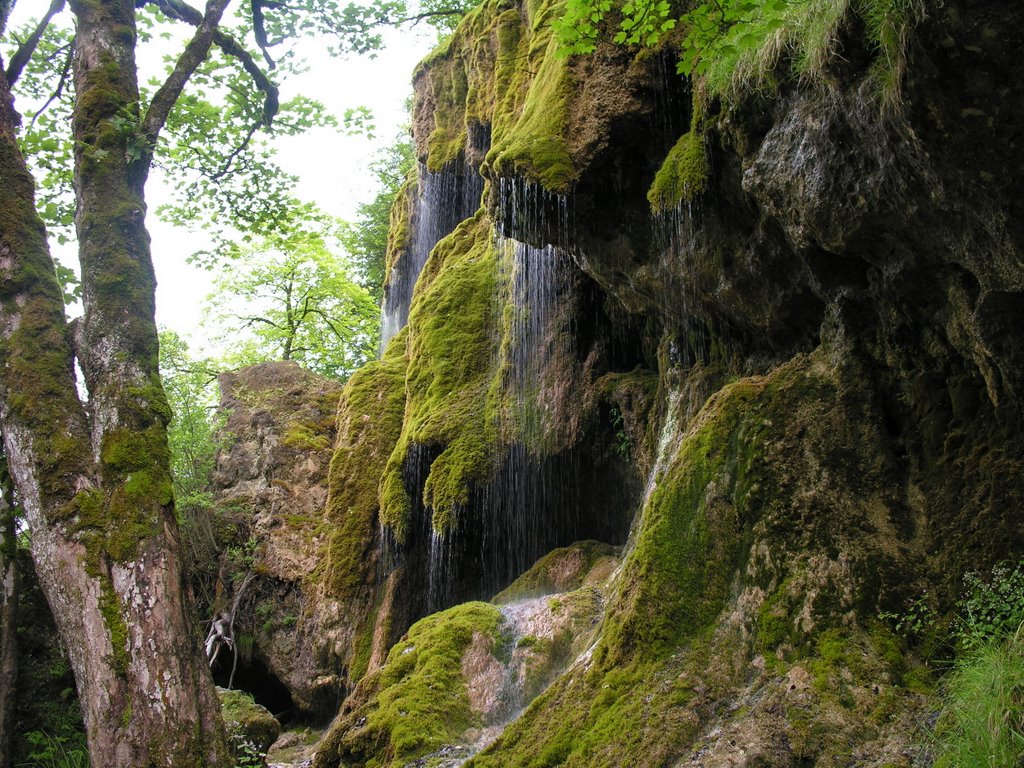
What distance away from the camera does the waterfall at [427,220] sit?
51.2 ft

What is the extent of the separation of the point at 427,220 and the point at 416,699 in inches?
467

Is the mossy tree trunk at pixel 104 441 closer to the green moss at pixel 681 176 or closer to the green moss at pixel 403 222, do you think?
the green moss at pixel 681 176

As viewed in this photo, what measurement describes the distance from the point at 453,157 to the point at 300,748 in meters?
10.7

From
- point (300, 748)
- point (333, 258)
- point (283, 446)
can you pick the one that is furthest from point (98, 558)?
point (333, 258)

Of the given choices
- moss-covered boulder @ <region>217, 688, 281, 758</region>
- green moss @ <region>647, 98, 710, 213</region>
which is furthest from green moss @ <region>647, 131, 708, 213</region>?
moss-covered boulder @ <region>217, 688, 281, 758</region>

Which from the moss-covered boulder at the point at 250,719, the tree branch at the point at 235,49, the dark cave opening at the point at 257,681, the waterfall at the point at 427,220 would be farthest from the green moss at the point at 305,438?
the tree branch at the point at 235,49

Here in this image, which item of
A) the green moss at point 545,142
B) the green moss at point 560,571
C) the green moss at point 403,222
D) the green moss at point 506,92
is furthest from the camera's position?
the green moss at point 403,222

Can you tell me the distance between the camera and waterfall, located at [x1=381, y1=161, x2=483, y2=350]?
15.6 meters

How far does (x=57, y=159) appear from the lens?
339 inches

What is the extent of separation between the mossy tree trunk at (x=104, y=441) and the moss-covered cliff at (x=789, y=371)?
243 centimetres

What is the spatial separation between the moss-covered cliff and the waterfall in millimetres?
6299

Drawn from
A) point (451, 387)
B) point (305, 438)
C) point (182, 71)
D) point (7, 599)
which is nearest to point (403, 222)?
point (305, 438)

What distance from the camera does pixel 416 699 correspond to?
7031mm

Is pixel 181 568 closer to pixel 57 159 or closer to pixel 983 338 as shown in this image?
pixel 983 338
